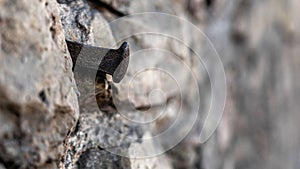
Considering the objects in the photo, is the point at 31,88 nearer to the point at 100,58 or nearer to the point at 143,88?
the point at 100,58

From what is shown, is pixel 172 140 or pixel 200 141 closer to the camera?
pixel 172 140

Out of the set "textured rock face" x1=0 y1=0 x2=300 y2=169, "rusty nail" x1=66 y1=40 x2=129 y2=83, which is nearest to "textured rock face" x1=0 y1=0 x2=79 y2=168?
"textured rock face" x1=0 y1=0 x2=300 y2=169

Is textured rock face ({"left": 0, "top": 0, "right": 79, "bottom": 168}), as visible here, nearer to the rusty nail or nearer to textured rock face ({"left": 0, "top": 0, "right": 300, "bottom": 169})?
textured rock face ({"left": 0, "top": 0, "right": 300, "bottom": 169})

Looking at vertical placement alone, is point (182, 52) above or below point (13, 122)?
above

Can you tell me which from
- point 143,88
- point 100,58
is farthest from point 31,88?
point 143,88

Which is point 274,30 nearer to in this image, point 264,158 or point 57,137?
point 264,158

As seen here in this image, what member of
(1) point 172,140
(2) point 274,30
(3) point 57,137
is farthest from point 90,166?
(2) point 274,30
